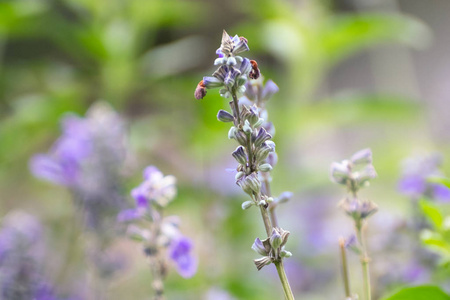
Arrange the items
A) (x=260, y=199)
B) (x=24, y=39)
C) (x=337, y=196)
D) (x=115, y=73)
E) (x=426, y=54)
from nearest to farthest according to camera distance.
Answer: (x=260, y=199) → (x=115, y=73) → (x=337, y=196) → (x=24, y=39) → (x=426, y=54)

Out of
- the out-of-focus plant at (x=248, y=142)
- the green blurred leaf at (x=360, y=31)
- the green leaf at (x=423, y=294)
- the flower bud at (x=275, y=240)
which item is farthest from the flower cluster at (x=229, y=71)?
the green blurred leaf at (x=360, y=31)

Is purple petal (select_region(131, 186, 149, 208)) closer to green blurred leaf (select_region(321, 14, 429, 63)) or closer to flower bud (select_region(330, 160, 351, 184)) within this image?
flower bud (select_region(330, 160, 351, 184))

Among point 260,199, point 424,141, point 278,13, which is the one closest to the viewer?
point 260,199

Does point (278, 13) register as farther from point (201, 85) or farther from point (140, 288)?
point (201, 85)

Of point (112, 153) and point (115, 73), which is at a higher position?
point (115, 73)

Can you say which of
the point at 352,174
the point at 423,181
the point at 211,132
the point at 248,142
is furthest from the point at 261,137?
the point at 211,132

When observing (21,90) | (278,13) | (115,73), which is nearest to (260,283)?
(115,73)

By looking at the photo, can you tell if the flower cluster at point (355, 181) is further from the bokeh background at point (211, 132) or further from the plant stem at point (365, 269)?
the bokeh background at point (211, 132)

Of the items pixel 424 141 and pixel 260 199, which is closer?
pixel 260 199
